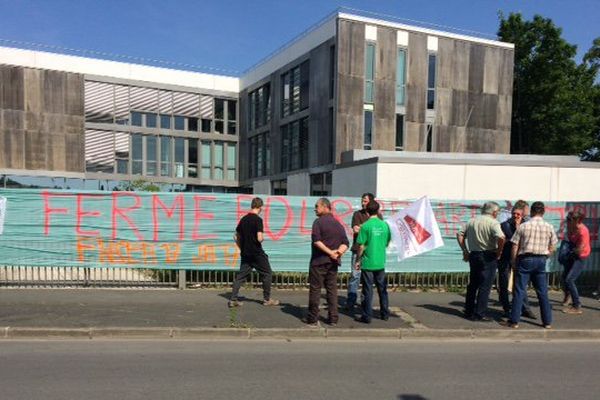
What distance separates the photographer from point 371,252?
7262mm

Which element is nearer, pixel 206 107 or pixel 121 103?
pixel 121 103

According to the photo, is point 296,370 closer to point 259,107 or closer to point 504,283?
point 504,283

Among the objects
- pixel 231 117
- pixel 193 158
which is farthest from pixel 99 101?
pixel 231 117

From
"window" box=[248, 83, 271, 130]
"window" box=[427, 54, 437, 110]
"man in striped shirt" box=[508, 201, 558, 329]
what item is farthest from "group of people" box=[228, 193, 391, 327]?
"window" box=[248, 83, 271, 130]

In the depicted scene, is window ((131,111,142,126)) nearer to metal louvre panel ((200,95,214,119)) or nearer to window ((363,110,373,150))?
metal louvre panel ((200,95,214,119))

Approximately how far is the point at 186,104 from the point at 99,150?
7.16 metres

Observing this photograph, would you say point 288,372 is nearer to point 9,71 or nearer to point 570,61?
point 9,71

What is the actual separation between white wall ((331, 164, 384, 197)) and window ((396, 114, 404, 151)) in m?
9.83

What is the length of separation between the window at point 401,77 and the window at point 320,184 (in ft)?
20.0

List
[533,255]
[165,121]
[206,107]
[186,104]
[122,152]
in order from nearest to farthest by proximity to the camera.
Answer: [533,255] < [122,152] < [165,121] < [186,104] < [206,107]

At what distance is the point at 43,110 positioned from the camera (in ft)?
110

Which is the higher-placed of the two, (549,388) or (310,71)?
(310,71)

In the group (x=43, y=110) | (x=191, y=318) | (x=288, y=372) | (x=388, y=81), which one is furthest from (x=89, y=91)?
(x=288, y=372)

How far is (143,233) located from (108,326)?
11.0 feet
